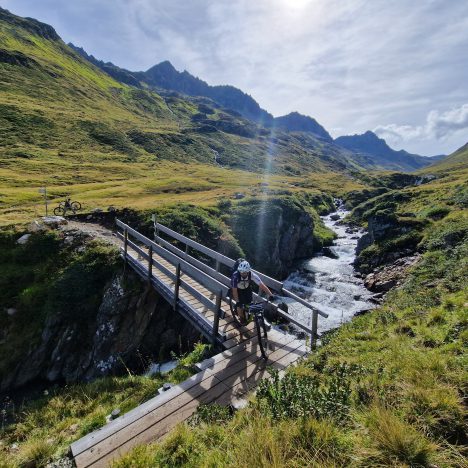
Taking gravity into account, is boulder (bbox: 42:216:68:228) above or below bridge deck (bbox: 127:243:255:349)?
above

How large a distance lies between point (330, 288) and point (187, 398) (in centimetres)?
2365

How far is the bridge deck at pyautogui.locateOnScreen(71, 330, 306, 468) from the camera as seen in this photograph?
227 inches

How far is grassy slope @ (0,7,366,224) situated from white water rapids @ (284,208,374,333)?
49.9 ft

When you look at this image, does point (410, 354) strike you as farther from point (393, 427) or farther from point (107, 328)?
point (107, 328)

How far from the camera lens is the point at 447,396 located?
4668 mm

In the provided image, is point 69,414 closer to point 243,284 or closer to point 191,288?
point 191,288

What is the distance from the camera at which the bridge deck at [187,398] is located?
5.76 meters

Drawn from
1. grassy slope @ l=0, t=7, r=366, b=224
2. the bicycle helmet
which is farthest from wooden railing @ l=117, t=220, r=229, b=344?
grassy slope @ l=0, t=7, r=366, b=224

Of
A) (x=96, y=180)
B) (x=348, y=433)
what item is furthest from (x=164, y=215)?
(x=96, y=180)

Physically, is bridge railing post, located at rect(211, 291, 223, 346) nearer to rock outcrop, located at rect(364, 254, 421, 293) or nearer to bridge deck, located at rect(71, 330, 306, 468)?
bridge deck, located at rect(71, 330, 306, 468)

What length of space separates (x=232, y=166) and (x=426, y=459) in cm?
13878

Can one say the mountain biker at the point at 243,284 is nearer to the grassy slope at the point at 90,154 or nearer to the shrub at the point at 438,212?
the grassy slope at the point at 90,154

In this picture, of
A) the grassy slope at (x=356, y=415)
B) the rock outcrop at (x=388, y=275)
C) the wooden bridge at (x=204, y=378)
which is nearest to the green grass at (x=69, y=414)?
the wooden bridge at (x=204, y=378)

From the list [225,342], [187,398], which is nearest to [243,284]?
[225,342]
